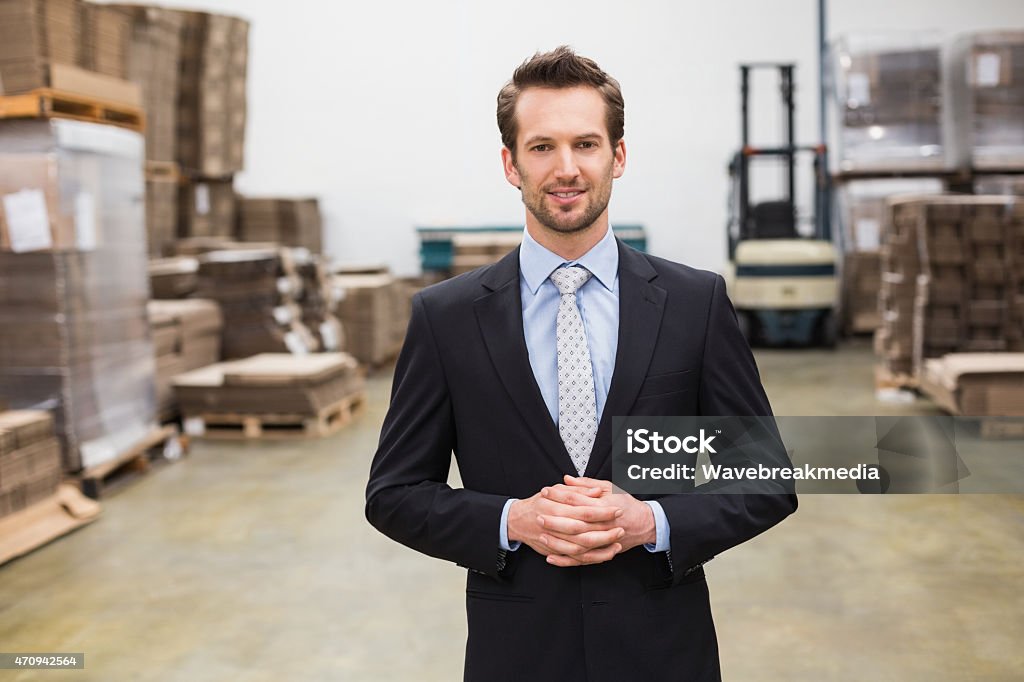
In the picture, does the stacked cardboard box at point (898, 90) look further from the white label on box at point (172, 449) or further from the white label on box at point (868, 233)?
the white label on box at point (172, 449)

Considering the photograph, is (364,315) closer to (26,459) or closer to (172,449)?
(172,449)

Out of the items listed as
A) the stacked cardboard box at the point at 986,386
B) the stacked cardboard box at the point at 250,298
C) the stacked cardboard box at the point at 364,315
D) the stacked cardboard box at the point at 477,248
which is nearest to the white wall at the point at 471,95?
the stacked cardboard box at the point at 477,248

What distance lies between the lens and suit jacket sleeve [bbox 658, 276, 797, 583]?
60.5 inches

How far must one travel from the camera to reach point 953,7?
505 inches

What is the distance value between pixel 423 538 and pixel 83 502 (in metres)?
4.19

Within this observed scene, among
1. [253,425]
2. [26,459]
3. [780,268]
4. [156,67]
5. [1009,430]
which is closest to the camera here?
[1009,430]

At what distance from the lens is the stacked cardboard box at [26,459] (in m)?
4.67

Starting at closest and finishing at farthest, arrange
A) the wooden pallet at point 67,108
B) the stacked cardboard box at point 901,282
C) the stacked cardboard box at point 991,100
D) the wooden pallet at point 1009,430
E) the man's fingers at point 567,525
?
the man's fingers at point 567,525, the wooden pallet at point 1009,430, the wooden pallet at point 67,108, the stacked cardboard box at point 901,282, the stacked cardboard box at point 991,100

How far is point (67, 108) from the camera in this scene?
591 cm

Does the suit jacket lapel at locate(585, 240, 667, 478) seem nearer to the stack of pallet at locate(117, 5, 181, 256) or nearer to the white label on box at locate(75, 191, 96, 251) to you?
the white label on box at locate(75, 191, 96, 251)

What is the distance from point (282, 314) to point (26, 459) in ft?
11.3

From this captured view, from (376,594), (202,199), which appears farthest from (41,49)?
(202,199)

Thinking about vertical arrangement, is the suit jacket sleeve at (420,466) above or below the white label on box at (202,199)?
below

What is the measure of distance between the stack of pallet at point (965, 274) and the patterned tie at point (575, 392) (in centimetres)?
660
